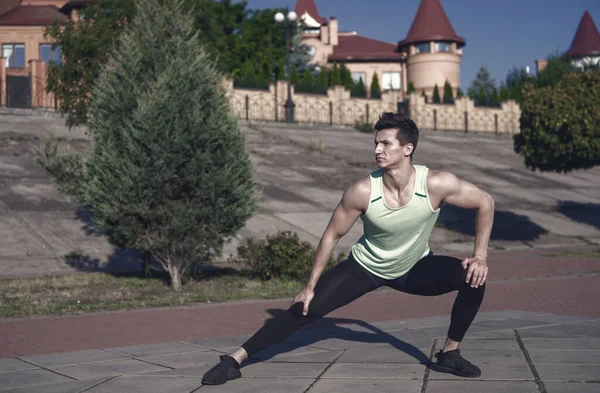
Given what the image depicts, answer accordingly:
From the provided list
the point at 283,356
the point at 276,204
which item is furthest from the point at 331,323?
the point at 276,204

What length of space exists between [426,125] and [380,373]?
4377 cm

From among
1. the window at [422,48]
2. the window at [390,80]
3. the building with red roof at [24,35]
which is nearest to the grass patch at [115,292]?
the building with red roof at [24,35]

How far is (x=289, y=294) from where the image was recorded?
11.0m

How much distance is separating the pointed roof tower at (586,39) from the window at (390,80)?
18.5m

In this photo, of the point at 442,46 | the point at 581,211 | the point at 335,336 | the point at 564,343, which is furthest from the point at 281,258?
the point at 442,46

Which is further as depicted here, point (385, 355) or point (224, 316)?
point (224, 316)

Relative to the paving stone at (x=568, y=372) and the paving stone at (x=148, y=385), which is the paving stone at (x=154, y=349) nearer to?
the paving stone at (x=148, y=385)

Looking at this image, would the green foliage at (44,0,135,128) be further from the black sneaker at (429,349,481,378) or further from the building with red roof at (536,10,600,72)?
the building with red roof at (536,10,600,72)

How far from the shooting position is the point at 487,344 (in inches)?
256

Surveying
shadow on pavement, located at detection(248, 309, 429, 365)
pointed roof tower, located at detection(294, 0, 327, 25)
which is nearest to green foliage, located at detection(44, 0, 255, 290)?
shadow on pavement, located at detection(248, 309, 429, 365)

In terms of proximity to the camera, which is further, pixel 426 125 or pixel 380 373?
pixel 426 125

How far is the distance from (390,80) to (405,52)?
114 inches

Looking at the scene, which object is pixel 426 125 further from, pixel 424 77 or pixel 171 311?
pixel 171 311

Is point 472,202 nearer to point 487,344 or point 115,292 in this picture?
point 487,344
